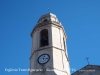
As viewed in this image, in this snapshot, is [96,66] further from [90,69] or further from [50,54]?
[50,54]

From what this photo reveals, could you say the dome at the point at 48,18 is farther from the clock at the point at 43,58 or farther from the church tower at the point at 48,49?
the clock at the point at 43,58

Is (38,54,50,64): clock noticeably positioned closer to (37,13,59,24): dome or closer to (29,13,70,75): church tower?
(29,13,70,75): church tower

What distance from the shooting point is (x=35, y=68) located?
20.4 metres

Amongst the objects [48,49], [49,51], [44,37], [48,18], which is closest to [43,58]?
[49,51]

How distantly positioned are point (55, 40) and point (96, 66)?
5.41 m

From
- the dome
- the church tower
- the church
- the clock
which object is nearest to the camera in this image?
the church

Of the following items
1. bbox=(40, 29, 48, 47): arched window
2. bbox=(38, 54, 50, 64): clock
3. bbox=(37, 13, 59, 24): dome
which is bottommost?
bbox=(38, 54, 50, 64): clock

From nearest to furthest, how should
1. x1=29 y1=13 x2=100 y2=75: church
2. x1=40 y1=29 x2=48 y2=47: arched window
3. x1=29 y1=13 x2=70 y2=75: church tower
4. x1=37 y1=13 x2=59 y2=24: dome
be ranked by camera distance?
x1=29 y1=13 x2=100 y2=75: church
x1=29 y1=13 x2=70 y2=75: church tower
x1=40 y1=29 x2=48 y2=47: arched window
x1=37 y1=13 x2=59 y2=24: dome

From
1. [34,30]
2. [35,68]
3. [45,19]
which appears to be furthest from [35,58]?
[45,19]

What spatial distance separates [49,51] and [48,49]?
12.2 inches

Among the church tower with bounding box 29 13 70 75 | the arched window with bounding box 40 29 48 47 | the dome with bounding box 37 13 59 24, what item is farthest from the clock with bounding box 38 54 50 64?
the dome with bounding box 37 13 59 24

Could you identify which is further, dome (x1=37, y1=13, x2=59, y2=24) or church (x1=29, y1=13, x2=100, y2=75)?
dome (x1=37, y1=13, x2=59, y2=24)

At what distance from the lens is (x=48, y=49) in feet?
70.6

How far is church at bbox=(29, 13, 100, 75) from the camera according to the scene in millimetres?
19766
